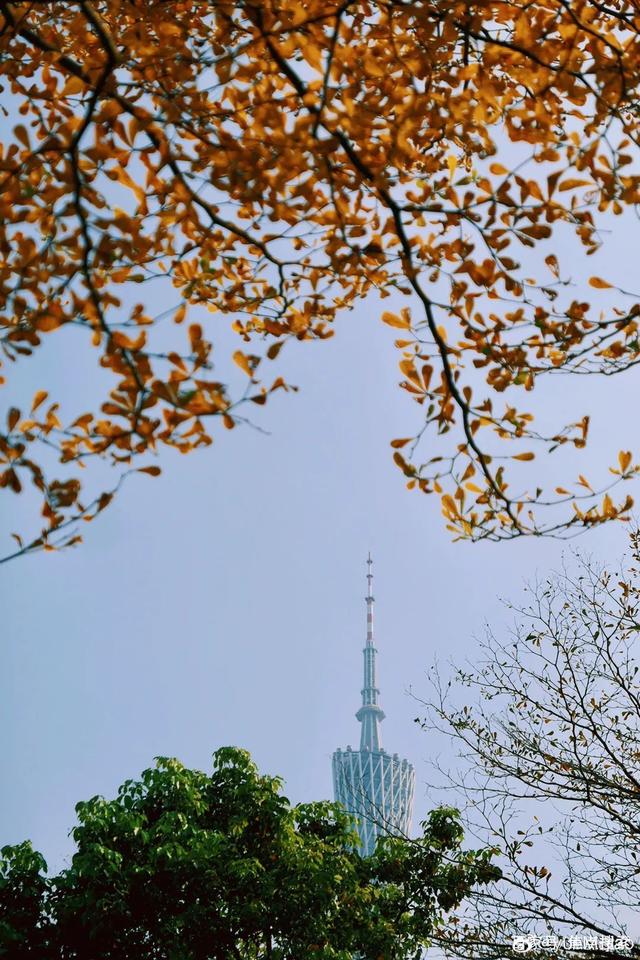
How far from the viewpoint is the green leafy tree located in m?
8.81

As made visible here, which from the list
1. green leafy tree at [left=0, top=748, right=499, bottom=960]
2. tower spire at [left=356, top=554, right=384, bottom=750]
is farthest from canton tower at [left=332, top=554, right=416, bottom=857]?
green leafy tree at [left=0, top=748, right=499, bottom=960]

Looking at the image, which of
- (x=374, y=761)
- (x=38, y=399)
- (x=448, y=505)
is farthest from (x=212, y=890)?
(x=374, y=761)

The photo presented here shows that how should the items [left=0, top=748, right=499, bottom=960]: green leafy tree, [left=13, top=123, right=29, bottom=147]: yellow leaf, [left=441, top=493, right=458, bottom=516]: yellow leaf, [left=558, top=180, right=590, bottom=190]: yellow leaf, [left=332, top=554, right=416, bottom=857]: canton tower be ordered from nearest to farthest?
[left=13, top=123, right=29, bottom=147]: yellow leaf
[left=558, top=180, right=590, bottom=190]: yellow leaf
[left=441, top=493, right=458, bottom=516]: yellow leaf
[left=0, top=748, right=499, bottom=960]: green leafy tree
[left=332, top=554, right=416, bottom=857]: canton tower

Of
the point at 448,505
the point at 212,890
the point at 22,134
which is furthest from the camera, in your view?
the point at 212,890

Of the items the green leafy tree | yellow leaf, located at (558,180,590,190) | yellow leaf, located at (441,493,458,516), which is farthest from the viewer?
the green leafy tree

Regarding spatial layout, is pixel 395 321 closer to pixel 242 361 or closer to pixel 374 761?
pixel 242 361

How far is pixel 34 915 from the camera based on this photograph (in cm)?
917

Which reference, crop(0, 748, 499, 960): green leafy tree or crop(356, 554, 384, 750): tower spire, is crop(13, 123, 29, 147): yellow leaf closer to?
crop(0, 748, 499, 960): green leafy tree

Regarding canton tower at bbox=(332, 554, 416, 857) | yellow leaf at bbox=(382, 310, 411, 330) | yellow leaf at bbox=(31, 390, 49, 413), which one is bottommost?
yellow leaf at bbox=(31, 390, 49, 413)

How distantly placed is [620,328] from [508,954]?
4.06 meters

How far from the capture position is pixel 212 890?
909 centimetres

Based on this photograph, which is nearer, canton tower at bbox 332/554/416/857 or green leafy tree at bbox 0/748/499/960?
green leafy tree at bbox 0/748/499/960

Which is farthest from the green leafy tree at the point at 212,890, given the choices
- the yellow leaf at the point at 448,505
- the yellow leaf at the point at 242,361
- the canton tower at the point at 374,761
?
the canton tower at the point at 374,761

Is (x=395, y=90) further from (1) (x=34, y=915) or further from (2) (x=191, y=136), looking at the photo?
(1) (x=34, y=915)
